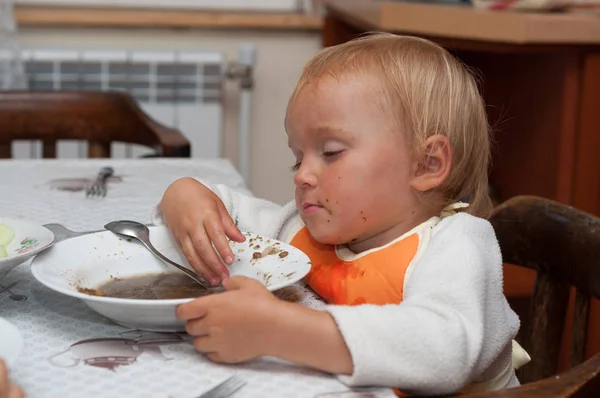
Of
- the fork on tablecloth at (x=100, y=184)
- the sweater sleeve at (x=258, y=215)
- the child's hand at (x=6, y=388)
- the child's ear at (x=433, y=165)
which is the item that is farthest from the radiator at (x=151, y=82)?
the child's hand at (x=6, y=388)

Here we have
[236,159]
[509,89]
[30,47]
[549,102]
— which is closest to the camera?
[549,102]

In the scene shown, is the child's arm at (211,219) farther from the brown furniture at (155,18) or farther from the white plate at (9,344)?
the brown furniture at (155,18)

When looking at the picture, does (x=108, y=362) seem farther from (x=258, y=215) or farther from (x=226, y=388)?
(x=258, y=215)

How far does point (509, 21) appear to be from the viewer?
1.73 metres

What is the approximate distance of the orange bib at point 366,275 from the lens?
2.63 feet

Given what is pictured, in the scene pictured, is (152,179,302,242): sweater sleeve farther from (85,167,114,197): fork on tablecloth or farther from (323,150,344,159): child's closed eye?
(85,167,114,197): fork on tablecloth

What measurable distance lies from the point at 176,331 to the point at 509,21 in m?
1.21

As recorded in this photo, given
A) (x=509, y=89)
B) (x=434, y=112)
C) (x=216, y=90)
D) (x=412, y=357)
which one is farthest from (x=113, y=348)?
(x=216, y=90)

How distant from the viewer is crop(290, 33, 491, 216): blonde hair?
836 millimetres

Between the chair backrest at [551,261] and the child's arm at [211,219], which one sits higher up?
the child's arm at [211,219]

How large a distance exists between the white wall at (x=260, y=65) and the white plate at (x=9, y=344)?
2011 mm

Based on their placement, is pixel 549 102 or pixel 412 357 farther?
pixel 549 102

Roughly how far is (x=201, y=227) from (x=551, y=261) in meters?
0.45

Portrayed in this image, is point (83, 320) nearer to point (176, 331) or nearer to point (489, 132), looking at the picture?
point (176, 331)
